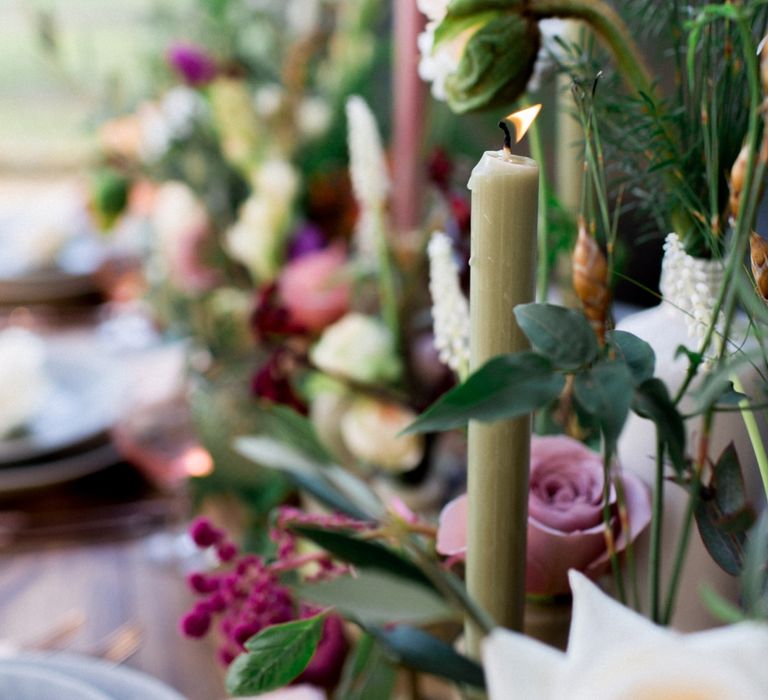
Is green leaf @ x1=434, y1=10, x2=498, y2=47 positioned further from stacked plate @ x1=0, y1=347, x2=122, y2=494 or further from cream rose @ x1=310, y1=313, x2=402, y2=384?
stacked plate @ x1=0, y1=347, x2=122, y2=494

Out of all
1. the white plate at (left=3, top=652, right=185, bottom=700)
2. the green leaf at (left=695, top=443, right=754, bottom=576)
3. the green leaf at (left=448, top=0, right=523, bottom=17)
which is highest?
the green leaf at (left=448, top=0, right=523, bottom=17)

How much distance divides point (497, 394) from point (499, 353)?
0.06 m

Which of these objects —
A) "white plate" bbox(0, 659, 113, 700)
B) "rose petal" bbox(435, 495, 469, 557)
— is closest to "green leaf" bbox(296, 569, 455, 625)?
"rose petal" bbox(435, 495, 469, 557)

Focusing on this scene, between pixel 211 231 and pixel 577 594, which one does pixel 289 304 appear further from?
pixel 577 594

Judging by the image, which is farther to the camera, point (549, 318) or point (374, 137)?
point (374, 137)

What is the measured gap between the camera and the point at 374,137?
50 centimetres

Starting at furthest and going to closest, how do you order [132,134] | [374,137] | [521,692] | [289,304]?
[132,134] → [289,304] → [374,137] → [521,692]

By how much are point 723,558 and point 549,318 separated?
107mm

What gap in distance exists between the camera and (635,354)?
23 centimetres

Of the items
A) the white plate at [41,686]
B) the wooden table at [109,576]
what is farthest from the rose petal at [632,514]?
the wooden table at [109,576]

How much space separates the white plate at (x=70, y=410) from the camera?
32.9 inches

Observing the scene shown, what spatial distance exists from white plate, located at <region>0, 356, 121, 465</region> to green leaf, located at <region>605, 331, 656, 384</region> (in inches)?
27.4

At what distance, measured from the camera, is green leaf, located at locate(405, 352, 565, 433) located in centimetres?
20

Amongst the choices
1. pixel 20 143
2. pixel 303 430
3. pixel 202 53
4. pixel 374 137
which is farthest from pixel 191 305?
pixel 20 143
